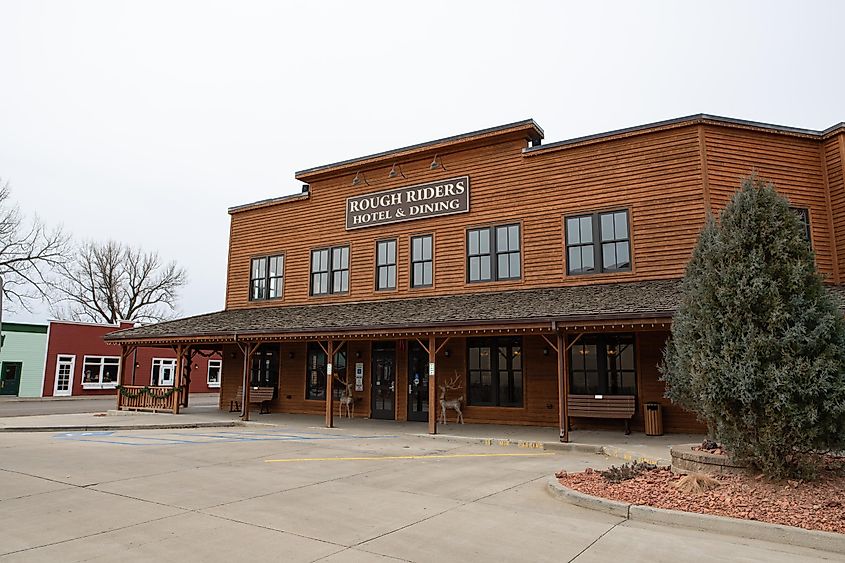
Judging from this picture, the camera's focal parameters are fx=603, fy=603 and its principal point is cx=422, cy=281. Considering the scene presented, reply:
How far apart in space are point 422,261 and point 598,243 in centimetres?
519

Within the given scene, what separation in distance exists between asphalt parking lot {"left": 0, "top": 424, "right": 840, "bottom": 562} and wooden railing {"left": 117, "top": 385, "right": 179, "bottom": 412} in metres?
8.10

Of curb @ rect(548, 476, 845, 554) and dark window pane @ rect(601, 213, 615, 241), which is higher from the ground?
dark window pane @ rect(601, 213, 615, 241)

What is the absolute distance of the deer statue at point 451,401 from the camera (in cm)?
1605

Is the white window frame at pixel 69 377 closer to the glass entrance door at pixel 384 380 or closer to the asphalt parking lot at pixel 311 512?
the glass entrance door at pixel 384 380

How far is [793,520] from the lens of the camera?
5871 millimetres

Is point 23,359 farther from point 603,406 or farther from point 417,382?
point 603,406

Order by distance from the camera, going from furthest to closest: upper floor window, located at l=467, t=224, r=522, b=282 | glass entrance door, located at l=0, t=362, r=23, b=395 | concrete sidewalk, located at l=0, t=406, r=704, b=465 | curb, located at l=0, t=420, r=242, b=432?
glass entrance door, located at l=0, t=362, r=23, b=395 < upper floor window, located at l=467, t=224, r=522, b=282 < curb, located at l=0, t=420, r=242, b=432 < concrete sidewalk, located at l=0, t=406, r=704, b=465

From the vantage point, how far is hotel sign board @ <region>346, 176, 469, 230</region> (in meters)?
17.5

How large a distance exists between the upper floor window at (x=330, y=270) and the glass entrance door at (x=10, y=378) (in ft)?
70.4

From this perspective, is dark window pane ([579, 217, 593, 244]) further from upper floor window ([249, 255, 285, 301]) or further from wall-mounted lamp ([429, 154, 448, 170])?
upper floor window ([249, 255, 285, 301])

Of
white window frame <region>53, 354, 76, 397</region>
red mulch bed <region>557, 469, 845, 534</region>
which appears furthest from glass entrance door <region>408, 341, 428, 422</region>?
white window frame <region>53, 354, 76, 397</region>

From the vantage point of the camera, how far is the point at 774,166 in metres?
14.4

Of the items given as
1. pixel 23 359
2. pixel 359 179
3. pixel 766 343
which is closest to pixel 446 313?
pixel 359 179

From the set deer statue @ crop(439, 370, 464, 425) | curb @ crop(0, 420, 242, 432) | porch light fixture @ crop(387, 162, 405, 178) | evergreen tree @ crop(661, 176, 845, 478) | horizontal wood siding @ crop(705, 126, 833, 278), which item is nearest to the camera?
evergreen tree @ crop(661, 176, 845, 478)
